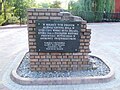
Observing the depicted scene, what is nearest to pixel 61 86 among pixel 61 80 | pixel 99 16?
pixel 61 80

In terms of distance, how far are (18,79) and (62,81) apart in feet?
3.17

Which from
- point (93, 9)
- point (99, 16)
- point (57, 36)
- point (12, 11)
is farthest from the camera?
point (12, 11)

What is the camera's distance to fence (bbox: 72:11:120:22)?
734 inches

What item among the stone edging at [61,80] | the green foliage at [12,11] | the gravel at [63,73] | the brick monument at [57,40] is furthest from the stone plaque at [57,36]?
the green foliage at [12,11]

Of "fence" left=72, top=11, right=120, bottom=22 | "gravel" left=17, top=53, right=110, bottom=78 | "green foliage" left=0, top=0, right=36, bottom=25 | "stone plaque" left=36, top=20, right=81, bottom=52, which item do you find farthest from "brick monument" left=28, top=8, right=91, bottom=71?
"fence" left=72, top=11, right=120, bottom=22

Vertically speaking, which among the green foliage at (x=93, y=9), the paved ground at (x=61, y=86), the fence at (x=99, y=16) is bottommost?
the paved ground at (x=61, y=86)

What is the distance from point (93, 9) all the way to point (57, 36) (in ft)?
47.2

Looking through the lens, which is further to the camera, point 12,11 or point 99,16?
point 12,11

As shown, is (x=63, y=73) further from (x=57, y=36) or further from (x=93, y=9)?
(x=93, y=9)

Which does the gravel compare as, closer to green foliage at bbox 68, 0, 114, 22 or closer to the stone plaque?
the stone plaque

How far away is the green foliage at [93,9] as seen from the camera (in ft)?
61.3

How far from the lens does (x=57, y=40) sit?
5.62 m

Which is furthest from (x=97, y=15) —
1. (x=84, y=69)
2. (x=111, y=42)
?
(x=84, y=69)

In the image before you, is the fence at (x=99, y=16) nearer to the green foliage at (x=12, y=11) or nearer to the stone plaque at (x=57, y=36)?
the green foliage at (x=12, y=11)
